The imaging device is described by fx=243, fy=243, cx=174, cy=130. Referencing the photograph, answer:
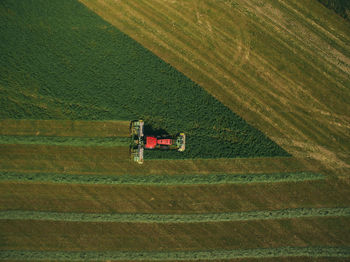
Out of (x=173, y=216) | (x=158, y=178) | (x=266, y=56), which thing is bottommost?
(x=173, y=216)

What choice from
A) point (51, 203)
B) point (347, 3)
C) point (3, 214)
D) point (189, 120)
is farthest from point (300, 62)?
point (3, 214)

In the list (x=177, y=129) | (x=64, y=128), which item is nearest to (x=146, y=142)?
(x=177, y=129)

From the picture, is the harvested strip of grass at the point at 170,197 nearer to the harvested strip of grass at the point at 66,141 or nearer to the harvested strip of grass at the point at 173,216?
the harvested strip of grass at the point at 173,216

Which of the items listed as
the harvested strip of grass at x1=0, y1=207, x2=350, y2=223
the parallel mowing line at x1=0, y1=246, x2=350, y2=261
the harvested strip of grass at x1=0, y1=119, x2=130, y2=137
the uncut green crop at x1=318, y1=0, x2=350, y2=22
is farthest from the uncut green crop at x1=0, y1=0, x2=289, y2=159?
the uncut green crop at x1=318, y1=0, x2=350, y2=22

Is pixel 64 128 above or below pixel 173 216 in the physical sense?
above

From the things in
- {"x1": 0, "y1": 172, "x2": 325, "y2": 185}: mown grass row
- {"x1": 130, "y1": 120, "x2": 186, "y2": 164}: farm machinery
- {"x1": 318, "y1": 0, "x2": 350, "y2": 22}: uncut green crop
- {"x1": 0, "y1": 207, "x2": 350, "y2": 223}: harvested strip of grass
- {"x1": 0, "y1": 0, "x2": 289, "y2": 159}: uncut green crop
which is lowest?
{"x1": 0, "y1": 207, "x2": 350, "y2": 223}: harvested strip of grass

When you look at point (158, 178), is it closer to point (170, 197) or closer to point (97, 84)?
point (170, 197)

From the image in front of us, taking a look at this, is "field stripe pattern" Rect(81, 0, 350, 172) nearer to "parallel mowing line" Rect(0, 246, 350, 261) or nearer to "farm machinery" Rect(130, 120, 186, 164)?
"farm machinery" Rect(130, 120, 186, 164)
